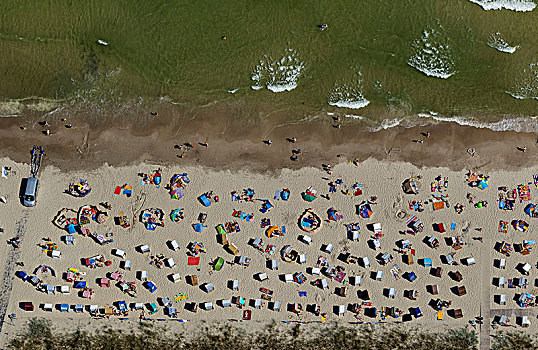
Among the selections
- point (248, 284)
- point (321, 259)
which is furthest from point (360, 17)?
point (248, 284)

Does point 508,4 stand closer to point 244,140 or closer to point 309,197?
point 309,197

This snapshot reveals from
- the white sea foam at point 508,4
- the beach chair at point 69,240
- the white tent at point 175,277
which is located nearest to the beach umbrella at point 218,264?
the white tent at point 175,277

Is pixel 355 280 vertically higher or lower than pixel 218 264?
lower

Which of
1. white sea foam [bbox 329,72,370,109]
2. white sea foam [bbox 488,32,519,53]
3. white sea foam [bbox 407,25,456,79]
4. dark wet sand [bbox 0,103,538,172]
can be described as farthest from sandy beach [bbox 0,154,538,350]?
white sea foam [bbox 488,32,519,53]

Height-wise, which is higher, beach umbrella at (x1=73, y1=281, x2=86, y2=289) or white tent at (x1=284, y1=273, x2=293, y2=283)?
white tent at (x1=284, y1=273, x2=293, y2=283)

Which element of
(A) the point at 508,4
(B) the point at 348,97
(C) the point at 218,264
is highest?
(A) the point at 508,4

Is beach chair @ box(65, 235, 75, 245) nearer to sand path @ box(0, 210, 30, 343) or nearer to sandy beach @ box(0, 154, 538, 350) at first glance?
sandy beach @ box(0, 154, 538, 350)

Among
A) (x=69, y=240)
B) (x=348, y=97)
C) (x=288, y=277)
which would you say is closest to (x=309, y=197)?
(x=288, y=277)
